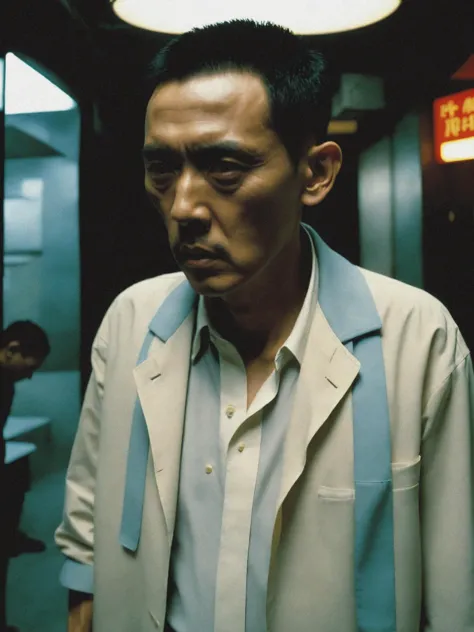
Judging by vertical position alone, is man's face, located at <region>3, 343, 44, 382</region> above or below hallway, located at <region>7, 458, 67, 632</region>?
above

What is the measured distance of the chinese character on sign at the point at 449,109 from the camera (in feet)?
6.49

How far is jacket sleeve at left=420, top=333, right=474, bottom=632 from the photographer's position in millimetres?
1272

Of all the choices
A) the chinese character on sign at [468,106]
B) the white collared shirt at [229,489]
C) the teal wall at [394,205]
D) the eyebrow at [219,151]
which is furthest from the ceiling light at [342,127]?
the eyebrow at [219,151]

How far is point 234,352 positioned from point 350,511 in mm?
449

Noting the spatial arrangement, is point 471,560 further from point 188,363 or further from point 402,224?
point 402,224

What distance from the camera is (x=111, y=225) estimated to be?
2127 mm

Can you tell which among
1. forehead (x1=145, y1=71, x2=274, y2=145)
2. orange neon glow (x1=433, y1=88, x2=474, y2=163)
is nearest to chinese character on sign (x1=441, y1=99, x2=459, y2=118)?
orange neon glow (x1=433, y1=88, x2=474, y2=163)

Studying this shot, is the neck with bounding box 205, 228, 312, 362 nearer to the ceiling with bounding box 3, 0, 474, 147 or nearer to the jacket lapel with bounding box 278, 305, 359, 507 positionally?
the jacket lapel with bounding box 278, 305, 359, 507

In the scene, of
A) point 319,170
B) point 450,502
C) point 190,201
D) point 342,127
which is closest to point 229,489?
point 450,502

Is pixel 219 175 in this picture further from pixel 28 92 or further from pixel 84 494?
pixel 28 92

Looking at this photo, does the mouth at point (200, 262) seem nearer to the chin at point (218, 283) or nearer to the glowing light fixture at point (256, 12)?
the chin at point (218, 283)

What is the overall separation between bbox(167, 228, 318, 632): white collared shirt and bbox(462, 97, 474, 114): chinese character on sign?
1.06 meters

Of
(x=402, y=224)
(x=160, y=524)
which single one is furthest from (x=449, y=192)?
(x=160, y=524)

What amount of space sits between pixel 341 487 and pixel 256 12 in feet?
4.48
